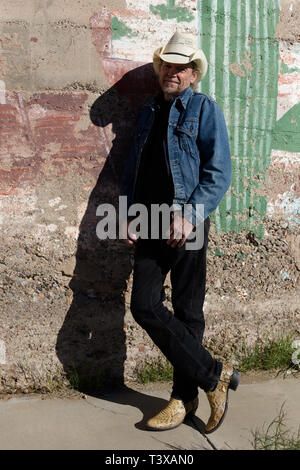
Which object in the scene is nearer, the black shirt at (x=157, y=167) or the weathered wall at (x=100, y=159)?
the black shirt at (x=157, y=167)

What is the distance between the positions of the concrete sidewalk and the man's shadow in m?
0.12

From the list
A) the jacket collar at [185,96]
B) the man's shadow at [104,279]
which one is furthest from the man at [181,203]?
the man's shadow at [104,279]

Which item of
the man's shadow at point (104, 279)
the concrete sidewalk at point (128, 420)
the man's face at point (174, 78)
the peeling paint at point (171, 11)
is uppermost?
the peeling paint at point (171, 11)

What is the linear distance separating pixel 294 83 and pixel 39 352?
7.19 ft

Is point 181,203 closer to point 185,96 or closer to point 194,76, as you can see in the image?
point 185,96

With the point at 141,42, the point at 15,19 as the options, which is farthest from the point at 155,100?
the point at 15,19

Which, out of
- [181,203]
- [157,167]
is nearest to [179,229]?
[181,203]

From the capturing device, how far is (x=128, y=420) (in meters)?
2.85

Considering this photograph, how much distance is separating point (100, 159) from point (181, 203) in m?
0.69

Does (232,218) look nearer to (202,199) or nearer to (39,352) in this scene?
(202,199)

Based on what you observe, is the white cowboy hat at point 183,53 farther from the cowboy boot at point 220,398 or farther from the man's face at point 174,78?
the cowboy boot at point 220,398

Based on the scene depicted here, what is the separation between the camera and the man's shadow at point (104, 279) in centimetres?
315

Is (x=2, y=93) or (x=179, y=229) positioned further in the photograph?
(x=2, y=93)

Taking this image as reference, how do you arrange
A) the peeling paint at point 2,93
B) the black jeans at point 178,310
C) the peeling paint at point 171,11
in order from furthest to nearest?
the peeling paint at point 171,11
the peeling paint at point 2,93
the black jeans at point 178,310
